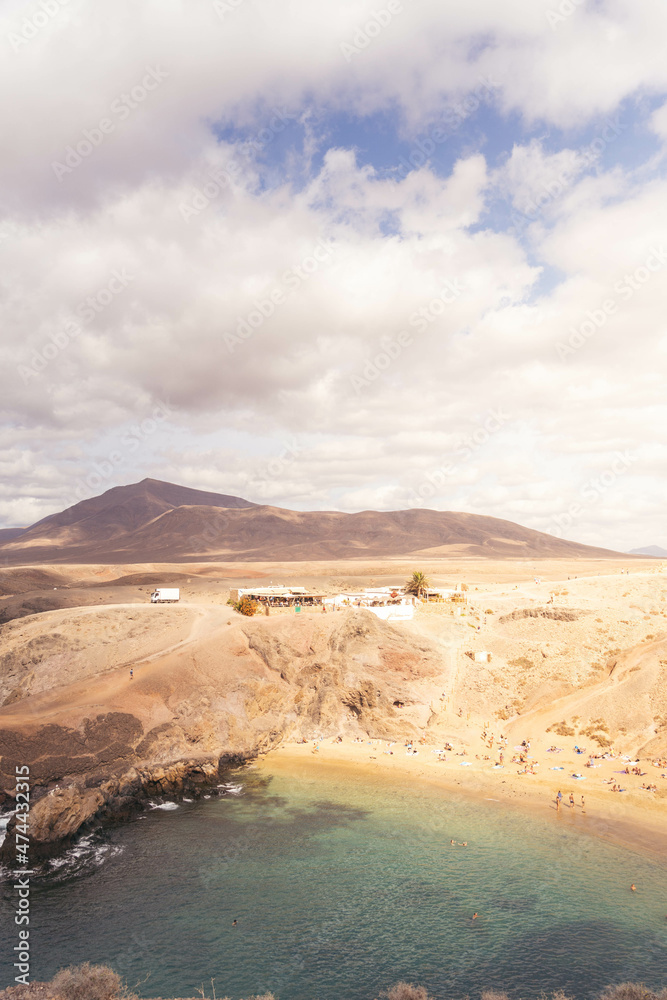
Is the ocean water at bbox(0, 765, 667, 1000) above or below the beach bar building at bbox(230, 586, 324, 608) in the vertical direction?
below

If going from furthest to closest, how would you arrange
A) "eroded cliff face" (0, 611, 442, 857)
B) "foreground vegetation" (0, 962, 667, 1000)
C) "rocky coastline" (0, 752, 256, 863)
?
1. "eroded cliff face" (0, 611, 442, 857)
2. "rocky coastline" (0, 752, 256, 863)
3. "foreground vegetation" (0, 962, 667, 1000)

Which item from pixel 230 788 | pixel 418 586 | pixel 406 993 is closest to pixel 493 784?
pixel 230 788

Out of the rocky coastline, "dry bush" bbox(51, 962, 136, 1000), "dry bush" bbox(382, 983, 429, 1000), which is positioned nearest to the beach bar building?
the rocky coastline

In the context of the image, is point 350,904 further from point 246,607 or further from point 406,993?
point 246,607

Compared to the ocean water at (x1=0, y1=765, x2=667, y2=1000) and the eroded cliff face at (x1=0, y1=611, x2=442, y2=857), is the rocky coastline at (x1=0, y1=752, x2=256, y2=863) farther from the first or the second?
the ocean water at (x1=0, y1=765, x2=667, y2=1000)

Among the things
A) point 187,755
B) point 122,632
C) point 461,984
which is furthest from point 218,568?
point 461,984

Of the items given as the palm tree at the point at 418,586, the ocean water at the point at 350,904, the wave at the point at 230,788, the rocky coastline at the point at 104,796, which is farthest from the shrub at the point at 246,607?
the ocean water at the point at 350,904

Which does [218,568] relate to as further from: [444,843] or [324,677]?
[444,843]
